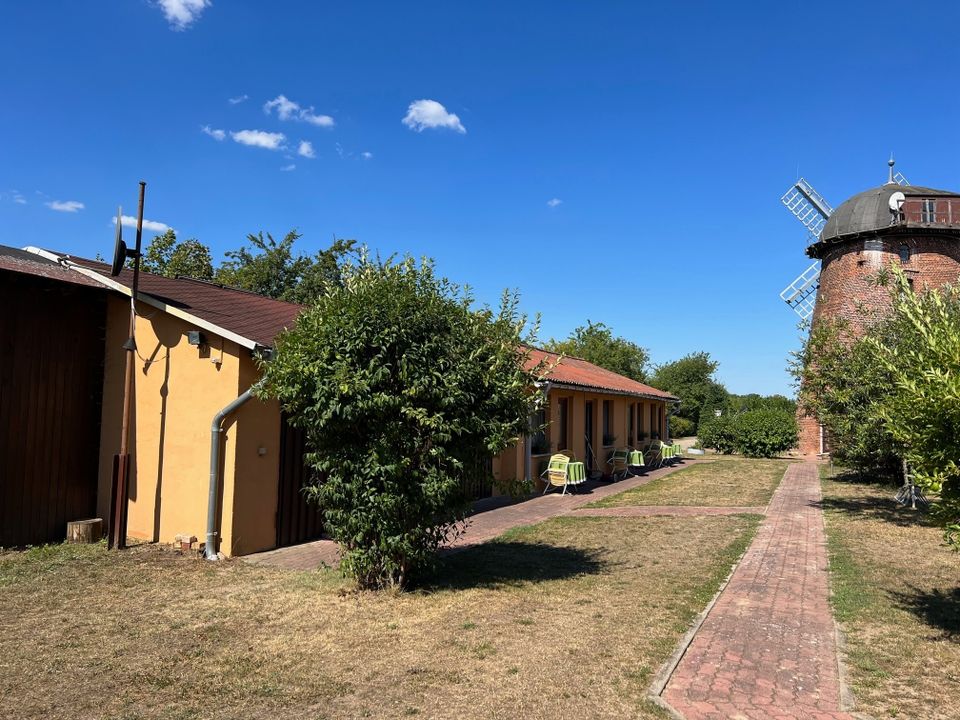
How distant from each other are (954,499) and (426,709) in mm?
4016

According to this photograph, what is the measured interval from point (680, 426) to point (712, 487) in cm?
3380

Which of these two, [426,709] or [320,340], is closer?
[426,709]

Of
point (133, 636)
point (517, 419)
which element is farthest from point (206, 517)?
point (517, 419)

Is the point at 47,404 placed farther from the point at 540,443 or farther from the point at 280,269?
the point at 280,269

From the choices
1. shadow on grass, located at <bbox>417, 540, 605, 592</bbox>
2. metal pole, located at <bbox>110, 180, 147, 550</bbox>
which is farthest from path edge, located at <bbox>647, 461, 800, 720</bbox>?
metal pole, located at <bbox>110, 180, 147, 550</bbox>

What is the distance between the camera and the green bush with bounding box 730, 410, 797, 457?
28.2 meters

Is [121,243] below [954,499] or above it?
above

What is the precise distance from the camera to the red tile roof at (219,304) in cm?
820

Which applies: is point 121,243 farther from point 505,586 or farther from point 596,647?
point 596,647

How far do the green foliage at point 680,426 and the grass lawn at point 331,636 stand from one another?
4283 centimetres

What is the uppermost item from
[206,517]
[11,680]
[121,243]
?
[121,243]

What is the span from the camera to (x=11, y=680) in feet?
14.0

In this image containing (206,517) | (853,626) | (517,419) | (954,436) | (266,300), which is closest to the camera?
(954,436)

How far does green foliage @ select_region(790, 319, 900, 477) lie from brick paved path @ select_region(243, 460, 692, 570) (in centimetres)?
496
